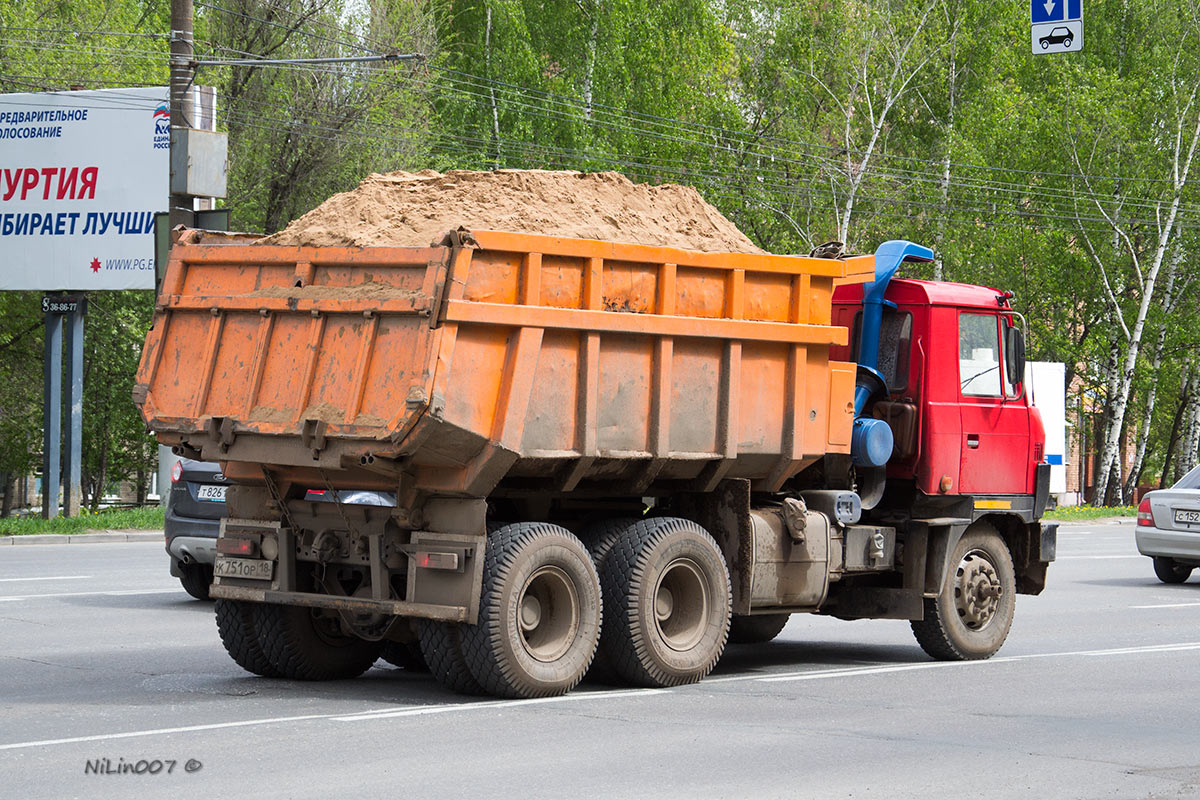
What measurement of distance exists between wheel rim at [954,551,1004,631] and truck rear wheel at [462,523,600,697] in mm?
3673

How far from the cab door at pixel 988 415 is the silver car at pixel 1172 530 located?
26.7 feet

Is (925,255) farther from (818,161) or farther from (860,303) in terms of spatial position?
(818,161)

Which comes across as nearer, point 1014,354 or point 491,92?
point 1014,354

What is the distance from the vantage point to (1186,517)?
20156 millimetres

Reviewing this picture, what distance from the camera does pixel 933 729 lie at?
909 cm

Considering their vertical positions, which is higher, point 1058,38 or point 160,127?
point 160,127

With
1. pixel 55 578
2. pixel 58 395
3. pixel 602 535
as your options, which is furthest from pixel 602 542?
pixel 58 395

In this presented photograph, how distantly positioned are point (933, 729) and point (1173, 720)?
5.26 feet

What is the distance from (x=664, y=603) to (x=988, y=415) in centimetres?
345

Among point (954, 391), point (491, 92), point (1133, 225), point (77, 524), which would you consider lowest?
point (77, 524)

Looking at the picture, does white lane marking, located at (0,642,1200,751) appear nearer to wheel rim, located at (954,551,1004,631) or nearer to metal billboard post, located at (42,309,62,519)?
wheel rim, located at (954,551,1004,631)

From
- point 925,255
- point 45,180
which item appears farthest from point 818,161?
point 925,255

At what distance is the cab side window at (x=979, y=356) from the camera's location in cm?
1256

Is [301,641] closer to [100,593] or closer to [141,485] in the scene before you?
[100,593]
